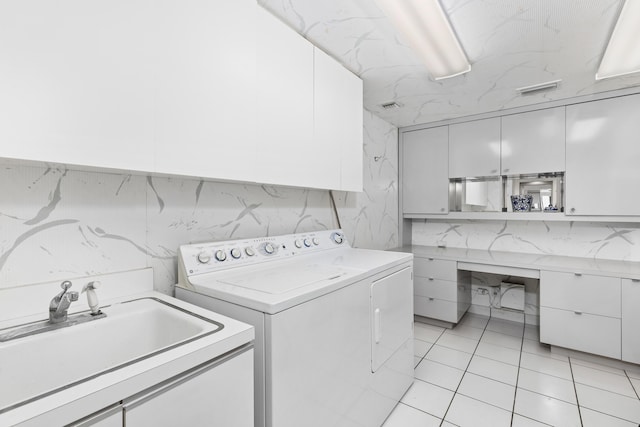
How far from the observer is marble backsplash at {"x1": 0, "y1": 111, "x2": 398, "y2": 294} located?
1099 millimetres

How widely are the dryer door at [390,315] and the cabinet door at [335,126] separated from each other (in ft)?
2.32

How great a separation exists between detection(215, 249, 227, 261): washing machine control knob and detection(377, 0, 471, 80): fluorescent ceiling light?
1377 mm

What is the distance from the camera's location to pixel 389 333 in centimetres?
180

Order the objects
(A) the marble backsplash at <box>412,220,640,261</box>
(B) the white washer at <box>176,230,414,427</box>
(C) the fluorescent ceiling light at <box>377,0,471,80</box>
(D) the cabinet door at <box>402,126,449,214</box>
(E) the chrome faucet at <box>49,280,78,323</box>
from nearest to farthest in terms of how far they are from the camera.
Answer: (E) the chrome faucet at <box>49,280,78,323</box> < (B) the white washer at <box>176,230,414,427</box> < (C) the fluorescent ceiling light at <box>377,0,471,80</box> < (A) the marble backsplash at <box>412,220,640,261</box> < (D) the cabinet door at <box>402,126,449,214</box>

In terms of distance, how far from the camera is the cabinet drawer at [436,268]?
307 centimetres

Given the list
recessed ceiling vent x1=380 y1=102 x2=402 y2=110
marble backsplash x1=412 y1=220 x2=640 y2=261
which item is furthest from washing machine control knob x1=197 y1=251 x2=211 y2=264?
marble backsplash x1=412 y1=220 x2=640 y2=261

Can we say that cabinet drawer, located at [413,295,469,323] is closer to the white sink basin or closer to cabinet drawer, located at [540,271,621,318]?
cabinet drawer, located at [540,271,621,318]

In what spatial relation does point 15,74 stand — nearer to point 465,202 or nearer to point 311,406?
point 311,406

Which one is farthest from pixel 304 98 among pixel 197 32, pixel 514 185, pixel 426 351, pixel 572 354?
pixel 572 354

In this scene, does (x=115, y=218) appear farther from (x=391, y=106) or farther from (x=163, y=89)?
(x=391, y=106)

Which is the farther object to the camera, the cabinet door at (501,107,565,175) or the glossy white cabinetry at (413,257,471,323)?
the glossy white cabinetry at (413,257,471,323)

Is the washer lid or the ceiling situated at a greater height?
the ceiling

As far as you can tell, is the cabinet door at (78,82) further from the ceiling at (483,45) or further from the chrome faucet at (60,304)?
the ceiling at (483,45)

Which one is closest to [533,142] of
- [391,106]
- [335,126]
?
[391,106]
